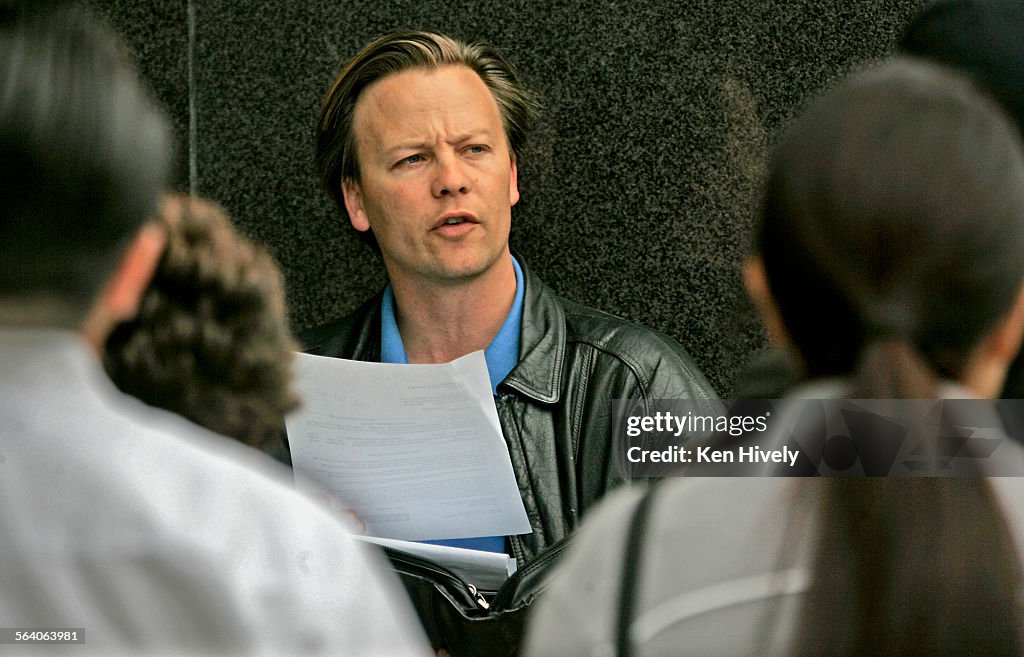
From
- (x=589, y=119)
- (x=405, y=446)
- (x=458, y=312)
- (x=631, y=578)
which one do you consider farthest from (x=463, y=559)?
(x=589, y=119)

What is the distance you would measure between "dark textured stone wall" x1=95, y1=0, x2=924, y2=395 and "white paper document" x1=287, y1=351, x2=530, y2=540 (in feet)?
1.74

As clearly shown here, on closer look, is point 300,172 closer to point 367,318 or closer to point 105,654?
point 367,318

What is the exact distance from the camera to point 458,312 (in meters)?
1.36

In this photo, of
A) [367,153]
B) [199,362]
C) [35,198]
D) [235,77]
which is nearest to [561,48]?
[367,153]

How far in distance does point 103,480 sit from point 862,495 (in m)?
0.33

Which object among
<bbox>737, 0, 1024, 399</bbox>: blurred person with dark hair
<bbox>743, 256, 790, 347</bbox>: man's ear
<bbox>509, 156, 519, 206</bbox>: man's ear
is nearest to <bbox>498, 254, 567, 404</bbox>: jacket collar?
<bbox>509, 156, 519, 206</bbox>: man's ear

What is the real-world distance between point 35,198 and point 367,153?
0.91 meters

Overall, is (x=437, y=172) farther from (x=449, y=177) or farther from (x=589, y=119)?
(x=589, y=119)

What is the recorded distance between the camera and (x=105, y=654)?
1.61ft

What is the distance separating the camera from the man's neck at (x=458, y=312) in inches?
53.0

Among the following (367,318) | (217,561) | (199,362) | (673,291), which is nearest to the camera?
(217,561)

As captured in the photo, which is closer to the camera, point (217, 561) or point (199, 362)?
point (217, 561)

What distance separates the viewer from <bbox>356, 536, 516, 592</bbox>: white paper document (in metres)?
1.03

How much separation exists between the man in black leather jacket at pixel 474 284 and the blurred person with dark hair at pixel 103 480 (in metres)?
0.73
